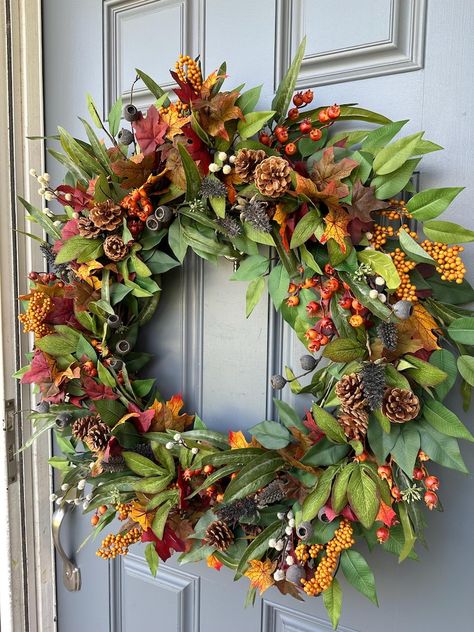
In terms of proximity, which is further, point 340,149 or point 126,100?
point 126,100

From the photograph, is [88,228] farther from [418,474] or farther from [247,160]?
[418,474]

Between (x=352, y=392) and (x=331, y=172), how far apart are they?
0.28 metres

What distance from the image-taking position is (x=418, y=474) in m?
0.57

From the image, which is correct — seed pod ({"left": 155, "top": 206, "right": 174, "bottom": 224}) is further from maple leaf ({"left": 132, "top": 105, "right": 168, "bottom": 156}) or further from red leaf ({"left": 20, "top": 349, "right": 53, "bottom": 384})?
red leaf ({"left": 20, "top": 349, "right": 53, "bottom": 384})

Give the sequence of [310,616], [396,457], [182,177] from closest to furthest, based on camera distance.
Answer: [396,457] < [182,177] < [310,616]

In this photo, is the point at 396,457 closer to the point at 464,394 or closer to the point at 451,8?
the point at 464,394

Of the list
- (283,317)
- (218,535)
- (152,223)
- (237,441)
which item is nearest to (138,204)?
(152,223)

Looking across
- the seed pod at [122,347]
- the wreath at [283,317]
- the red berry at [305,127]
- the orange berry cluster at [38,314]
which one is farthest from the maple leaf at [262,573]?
the red berry at [305,127]

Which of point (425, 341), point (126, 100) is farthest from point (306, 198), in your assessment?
point (126, 100)

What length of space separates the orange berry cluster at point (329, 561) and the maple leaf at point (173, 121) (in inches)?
23.5

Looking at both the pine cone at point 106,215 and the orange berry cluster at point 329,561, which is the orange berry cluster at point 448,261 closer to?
the orange berry cluster at point 329,561

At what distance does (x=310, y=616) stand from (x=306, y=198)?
2.32 feet

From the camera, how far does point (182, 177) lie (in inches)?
26.3

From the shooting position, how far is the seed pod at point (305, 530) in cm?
61
